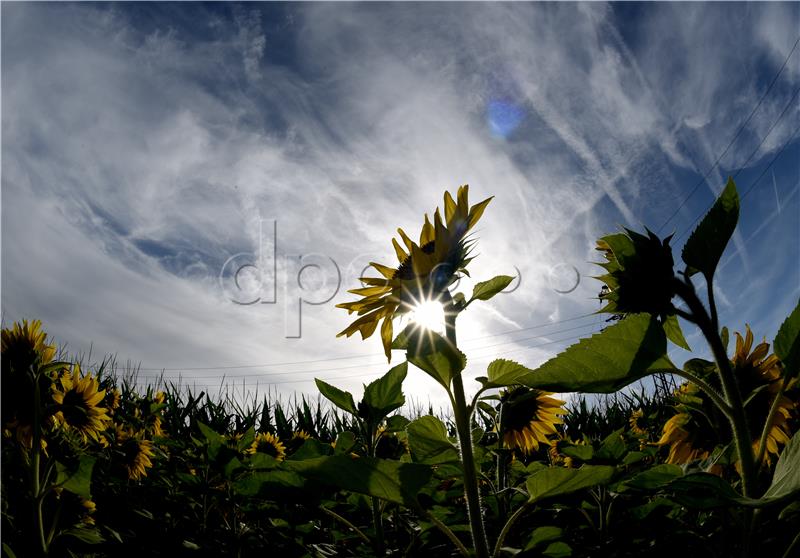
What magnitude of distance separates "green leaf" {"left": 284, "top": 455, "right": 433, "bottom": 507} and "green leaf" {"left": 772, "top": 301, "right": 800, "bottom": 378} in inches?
20.9

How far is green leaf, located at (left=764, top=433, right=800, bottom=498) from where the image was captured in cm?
55

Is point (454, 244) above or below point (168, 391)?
below

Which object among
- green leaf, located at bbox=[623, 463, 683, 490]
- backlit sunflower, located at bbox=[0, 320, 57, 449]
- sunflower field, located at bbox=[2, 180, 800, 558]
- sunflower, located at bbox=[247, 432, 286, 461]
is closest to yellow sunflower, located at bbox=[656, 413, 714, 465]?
sunflower field, located at bbox=[2, 180, 800, 558]

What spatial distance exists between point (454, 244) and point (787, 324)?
60cm

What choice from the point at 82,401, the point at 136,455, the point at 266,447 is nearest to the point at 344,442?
the point at 82,401

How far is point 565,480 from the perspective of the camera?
0.85 meters

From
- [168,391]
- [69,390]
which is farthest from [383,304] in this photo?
[168,391]

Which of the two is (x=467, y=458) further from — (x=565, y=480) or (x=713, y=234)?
(x=713, y=234)

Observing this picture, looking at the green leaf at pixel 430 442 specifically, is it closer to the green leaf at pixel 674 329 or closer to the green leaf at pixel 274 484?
the green leaf at pixel 274 484

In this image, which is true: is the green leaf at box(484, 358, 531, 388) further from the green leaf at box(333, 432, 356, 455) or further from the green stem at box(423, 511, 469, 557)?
the green leaf at box(333, 432, 356, 455)

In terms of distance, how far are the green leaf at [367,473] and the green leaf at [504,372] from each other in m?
0.20

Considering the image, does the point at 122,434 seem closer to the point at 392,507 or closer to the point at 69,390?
the point at 69,390

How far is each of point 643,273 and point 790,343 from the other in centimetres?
22

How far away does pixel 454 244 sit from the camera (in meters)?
1.13
